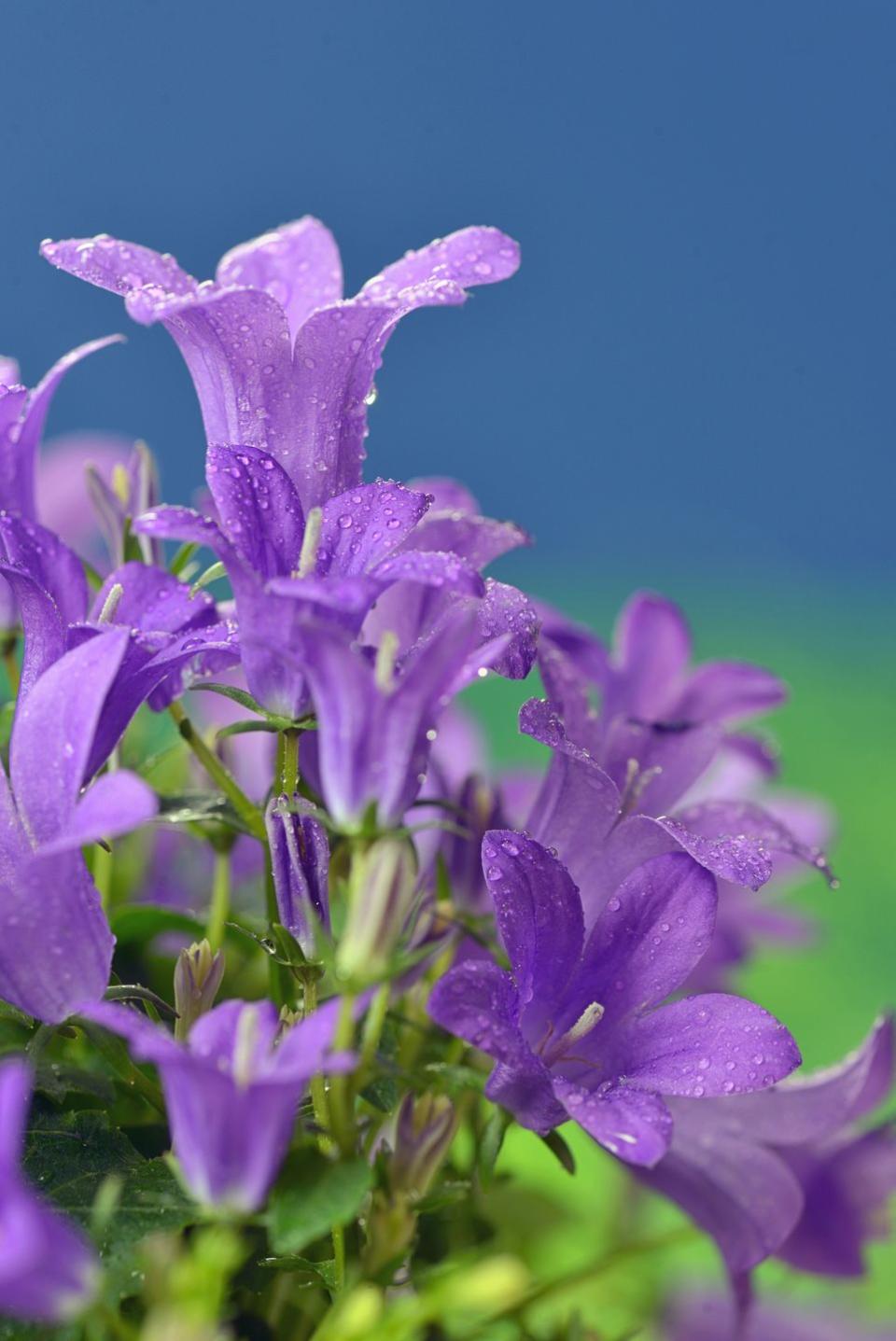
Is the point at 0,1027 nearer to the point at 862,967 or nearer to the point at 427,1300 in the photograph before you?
the point at 427,1300

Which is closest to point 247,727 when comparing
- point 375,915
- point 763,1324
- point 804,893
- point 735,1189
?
point 375,915

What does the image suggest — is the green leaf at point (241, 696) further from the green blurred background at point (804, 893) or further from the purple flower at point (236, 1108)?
the green blurred background at point (804, 893)

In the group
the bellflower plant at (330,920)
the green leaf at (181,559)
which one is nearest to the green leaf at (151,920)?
the bellflower plant at (330,920)

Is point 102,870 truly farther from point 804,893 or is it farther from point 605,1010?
point 804,893

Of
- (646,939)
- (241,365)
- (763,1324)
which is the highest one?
(241,365)

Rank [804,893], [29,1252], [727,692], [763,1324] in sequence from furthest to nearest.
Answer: [804,893] → [763,1324] → [727,692] → [29,1252]
